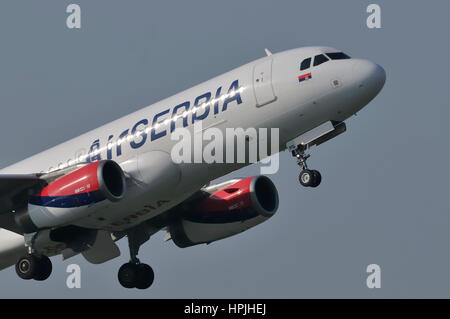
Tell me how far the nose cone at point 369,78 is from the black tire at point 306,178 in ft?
11.2

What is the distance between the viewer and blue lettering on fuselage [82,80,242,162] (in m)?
43.6

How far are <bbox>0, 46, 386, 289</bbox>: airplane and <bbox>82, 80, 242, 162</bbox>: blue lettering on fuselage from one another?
49mm

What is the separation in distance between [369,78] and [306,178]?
4.21 metres

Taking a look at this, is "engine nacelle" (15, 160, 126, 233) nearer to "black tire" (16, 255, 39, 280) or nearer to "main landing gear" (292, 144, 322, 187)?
"black tire" (16, 255, 39, 280)

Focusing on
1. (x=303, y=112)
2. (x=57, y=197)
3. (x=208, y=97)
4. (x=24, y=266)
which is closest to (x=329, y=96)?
(x=303, y=112)

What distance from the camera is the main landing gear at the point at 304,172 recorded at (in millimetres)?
42188

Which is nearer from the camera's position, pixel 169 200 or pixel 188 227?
pixel 169 200

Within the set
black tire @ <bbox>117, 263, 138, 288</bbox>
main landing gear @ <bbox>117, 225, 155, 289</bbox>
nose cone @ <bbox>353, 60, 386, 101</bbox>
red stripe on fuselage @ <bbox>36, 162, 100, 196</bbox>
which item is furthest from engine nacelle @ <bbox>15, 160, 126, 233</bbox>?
nose cone @ <bbox>353, 60, 386, 101</bbox>

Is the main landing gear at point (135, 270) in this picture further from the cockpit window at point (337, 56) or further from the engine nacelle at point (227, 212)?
the cockpit window at point (337, 56)

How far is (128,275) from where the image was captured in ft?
163

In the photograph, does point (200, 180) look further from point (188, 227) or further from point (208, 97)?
point (188, 227)

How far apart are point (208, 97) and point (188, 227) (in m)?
8.41

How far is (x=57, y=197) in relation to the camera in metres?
43.7

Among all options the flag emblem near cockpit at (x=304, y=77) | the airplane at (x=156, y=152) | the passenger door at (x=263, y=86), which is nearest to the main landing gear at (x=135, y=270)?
the airplane at (x=156, y=152)
